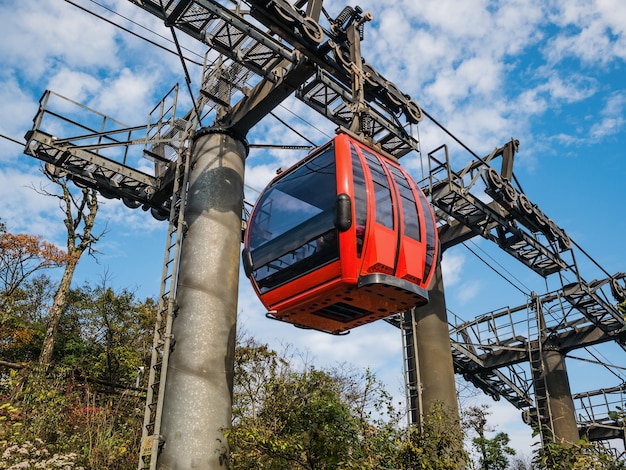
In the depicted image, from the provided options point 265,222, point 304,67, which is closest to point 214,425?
point 265,222

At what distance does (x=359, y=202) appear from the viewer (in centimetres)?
688

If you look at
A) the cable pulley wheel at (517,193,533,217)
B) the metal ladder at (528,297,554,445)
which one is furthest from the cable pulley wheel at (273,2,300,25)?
the metal ladder at (528,297,554,445)

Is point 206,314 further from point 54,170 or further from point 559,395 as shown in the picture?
point 559,395

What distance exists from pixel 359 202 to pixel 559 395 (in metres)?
20.6

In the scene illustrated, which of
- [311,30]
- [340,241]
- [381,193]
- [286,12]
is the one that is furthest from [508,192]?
[340,241]

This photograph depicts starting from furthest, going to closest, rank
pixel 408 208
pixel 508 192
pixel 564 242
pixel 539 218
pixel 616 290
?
pixel 616 290 → pixel 564 242 → pixel 539 218 → pixel 508 192 → pixel 408 208

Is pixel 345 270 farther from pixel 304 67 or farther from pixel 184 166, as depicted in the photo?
pixel 184 166

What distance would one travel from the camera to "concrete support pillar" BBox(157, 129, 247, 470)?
9.18 metres

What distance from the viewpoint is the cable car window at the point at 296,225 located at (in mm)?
7016

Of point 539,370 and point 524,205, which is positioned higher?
point 524,205

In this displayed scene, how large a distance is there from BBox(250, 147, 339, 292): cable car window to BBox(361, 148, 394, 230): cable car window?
0.58 m

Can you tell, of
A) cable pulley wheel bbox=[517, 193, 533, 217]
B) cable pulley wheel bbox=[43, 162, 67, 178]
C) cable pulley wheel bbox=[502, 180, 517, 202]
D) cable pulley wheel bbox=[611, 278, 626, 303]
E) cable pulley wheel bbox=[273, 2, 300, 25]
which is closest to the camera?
cable pulley wheel bbox=[273, 2, 300, 25]

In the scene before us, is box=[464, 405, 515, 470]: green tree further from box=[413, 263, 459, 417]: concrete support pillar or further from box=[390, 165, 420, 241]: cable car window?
box=[390, 165, 420, 241]: cable car window

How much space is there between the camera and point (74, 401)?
1906 centimetres
